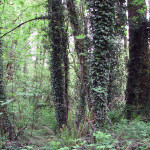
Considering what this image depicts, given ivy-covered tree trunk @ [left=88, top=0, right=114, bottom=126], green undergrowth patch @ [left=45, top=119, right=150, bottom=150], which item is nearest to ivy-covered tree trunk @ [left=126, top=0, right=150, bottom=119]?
ivy-covered tree trunk @ [left=88, top=0, right=114, bottom=126]

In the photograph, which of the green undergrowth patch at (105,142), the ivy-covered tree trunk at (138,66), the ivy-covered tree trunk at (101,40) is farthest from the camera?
the ivy-covered tree trunk at (138,66)

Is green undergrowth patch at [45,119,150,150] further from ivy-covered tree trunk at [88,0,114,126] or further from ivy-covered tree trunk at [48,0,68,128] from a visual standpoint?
ivy-covered tree trunk at [48,0,68,128]

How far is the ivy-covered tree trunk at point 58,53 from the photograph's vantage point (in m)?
7.96

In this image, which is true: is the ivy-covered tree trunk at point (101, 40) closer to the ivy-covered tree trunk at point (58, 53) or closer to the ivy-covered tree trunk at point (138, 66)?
the ivy-covered tree trunk at point (58, 53)

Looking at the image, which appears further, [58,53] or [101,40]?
[58,53]

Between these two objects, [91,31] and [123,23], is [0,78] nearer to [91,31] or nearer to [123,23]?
[91,31]

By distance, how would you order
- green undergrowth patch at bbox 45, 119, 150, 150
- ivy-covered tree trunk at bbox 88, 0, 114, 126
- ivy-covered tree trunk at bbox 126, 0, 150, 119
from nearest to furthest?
green undergrowth patch at bbox 45, 119, 150, 150
ivy-covered tree trunk at bbox 88, 0, 114, 126
ivy-covered tree trunk at bbox 126, 0, 150, 119

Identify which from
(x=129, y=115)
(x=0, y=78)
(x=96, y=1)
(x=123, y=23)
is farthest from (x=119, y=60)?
(x=0, y=78)

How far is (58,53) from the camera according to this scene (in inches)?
318

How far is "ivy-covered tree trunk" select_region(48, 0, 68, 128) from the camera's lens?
313 inches

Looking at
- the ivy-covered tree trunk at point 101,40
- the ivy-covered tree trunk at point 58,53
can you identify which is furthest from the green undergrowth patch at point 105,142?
the ivy-covered tree trunk at point 58,53

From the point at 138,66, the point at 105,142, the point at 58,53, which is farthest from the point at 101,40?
the point at 105,142

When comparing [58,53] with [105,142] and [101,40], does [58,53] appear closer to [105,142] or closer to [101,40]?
[101,40]

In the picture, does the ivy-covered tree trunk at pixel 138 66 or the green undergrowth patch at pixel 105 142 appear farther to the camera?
the ivy-covered tree trunk at pixel 138 66
